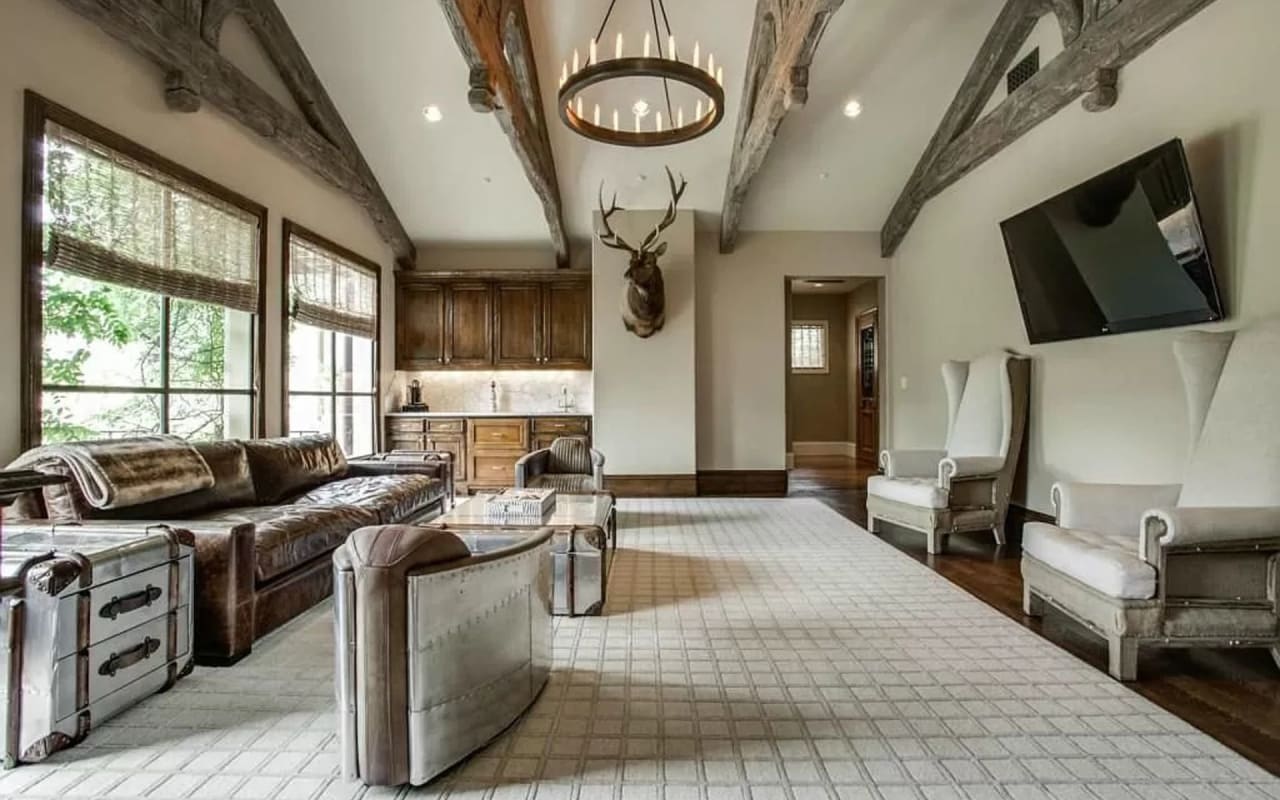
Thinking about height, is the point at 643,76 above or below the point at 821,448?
above

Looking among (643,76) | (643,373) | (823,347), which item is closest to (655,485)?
(643,373)

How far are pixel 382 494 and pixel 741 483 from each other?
4497 mm

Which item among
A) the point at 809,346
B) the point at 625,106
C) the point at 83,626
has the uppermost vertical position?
the point at 625,106

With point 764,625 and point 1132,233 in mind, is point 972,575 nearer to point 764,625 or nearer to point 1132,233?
point 764,625

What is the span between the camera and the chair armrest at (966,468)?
14.8ft

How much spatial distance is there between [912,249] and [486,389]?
5.48m

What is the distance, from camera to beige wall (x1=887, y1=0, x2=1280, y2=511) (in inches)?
127

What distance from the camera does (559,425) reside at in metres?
7.39

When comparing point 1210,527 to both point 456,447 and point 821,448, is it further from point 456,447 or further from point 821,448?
point 821,448

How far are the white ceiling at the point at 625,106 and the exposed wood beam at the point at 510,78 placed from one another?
22 centimetres

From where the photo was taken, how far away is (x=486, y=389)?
811 centimetres

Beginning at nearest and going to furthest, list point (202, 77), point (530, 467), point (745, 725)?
1. point (745, 725)
2. point (202, 77)
3. point (530, 467)

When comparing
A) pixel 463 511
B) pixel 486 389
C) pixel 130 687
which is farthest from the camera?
pixel 486 389

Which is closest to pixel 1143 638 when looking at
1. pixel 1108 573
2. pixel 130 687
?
pixel 1108 573
